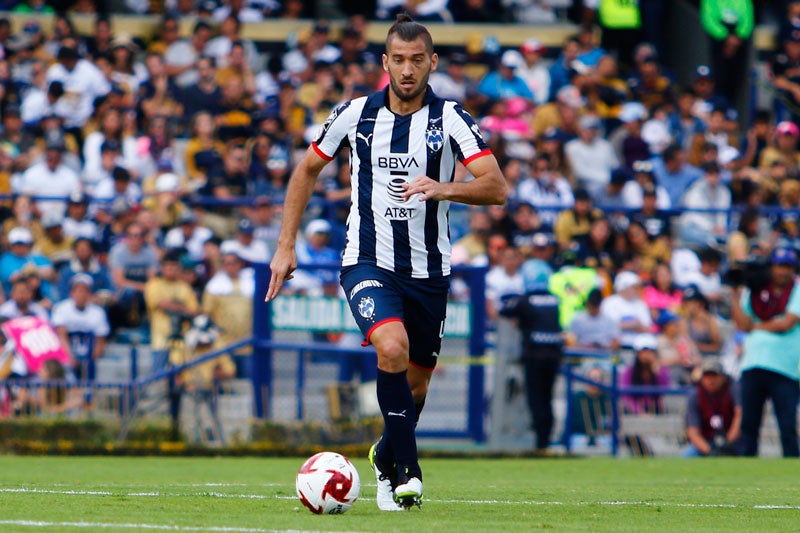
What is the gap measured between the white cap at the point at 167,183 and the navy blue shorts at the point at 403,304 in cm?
1080

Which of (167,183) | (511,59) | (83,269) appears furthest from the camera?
(511,59)

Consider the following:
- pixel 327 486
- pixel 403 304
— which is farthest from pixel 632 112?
pixel 327 486

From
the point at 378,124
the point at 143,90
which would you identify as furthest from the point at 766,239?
the point at 378,124

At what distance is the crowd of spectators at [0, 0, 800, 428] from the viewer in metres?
17.2

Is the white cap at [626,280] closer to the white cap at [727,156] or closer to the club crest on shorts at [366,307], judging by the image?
the white cap at [727,156]

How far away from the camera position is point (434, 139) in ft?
25.0

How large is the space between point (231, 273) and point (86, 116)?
14.7ft

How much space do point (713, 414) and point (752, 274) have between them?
1.85m

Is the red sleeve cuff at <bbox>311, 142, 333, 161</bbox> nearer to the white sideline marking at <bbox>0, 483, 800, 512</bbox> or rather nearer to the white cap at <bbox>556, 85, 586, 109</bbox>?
the white sideline marking at <bbox>0, 483, 800, 512</bbox>

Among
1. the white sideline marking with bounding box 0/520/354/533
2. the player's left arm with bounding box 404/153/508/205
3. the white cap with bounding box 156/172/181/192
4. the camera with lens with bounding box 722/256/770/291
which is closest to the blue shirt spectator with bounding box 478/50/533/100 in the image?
the white cap with bounding box 156/172/181/192

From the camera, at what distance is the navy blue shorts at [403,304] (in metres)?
7.41

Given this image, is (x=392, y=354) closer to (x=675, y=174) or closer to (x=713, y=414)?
(x=713, y=414)

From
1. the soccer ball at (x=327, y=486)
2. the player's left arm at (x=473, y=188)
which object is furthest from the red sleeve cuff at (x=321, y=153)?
the soccer ball at (x=327, y=486)

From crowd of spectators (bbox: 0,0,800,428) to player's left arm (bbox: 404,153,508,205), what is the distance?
832 cm
